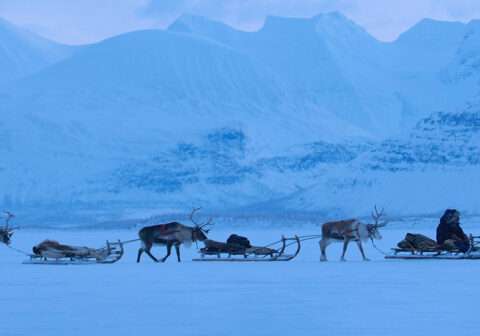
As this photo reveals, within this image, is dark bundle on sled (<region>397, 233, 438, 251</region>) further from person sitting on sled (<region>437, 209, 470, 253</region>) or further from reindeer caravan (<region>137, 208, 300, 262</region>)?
reindeer caravan (<region>137, 208, 300, 262</region>)

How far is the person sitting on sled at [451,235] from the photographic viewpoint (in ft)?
105

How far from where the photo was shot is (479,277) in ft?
87.5

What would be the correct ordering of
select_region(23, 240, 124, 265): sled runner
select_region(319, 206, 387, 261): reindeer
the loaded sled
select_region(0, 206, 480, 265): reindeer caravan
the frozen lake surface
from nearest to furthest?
the frozen lake surface
the loaded sled
select_region(0, 206, 480, 265): reindeer caravan
select_region(23, 240, 124, 265): sled runner
select_region(319, 206, 387, 261): reindeer

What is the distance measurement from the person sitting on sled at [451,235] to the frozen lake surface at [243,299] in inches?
22.6

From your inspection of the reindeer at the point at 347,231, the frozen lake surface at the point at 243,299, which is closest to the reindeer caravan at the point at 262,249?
the reindeer at the point at 347,231

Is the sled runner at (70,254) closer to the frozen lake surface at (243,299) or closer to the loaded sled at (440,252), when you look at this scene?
the frozen lake surface at (243,299)

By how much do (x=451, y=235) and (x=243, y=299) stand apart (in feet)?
40.1

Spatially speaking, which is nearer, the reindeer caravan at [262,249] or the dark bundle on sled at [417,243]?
the reindeer caravan at [262,249]

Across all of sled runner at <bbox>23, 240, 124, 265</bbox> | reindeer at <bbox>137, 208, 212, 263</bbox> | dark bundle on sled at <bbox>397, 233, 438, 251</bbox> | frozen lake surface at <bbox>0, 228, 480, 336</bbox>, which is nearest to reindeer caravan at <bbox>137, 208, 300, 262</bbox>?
reindeer at <bbox>137, 208, 212, 263</bbox>

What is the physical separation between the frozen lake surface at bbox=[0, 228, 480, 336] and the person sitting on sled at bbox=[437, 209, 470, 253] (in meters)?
0.57

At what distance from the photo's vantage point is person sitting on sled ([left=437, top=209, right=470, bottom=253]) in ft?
105

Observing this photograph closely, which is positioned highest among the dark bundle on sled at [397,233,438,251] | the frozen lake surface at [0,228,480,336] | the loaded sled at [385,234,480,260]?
the dark bundle on sled at [397,233,438,251]

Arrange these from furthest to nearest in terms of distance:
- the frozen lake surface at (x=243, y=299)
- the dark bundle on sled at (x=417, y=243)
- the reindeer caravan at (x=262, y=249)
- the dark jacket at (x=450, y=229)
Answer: the dark bundle on sled at (x=417, y=243) → the reindeer caravan at (x=262, y=249) → the dark jacket at (x=450, y=229) → the frozen lake surface at (x=243, y=299)

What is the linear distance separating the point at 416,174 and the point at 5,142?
69.1 m
